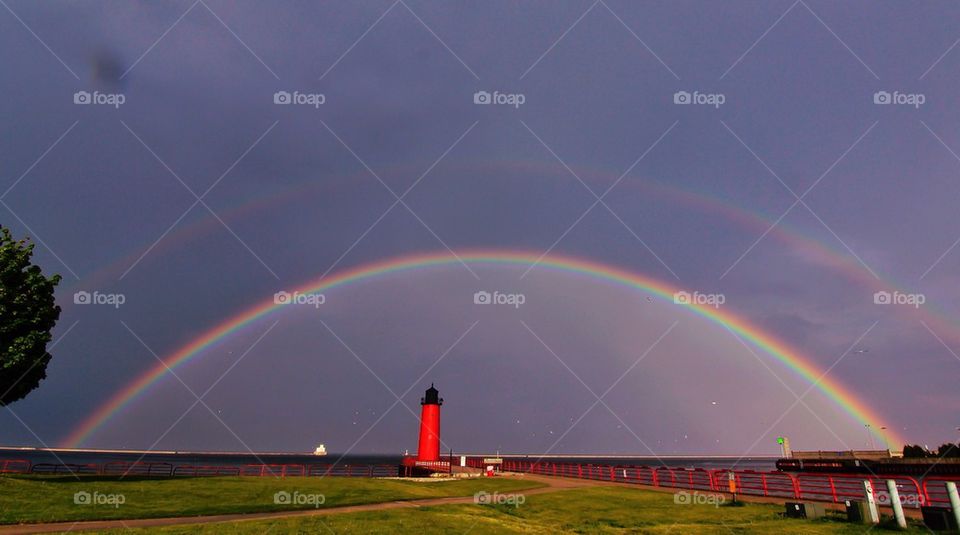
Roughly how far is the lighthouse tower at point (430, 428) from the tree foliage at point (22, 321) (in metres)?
32.8

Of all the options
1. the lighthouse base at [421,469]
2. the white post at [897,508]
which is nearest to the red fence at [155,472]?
the lighthouse base at [421,469]

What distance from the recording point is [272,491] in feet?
77.2

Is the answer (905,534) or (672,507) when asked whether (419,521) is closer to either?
(672,507)

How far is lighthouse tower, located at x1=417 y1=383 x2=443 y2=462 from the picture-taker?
2007 inches

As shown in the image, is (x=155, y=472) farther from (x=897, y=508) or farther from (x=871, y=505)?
(x=897, y=508)

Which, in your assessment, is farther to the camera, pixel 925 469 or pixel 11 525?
pixel 925 469

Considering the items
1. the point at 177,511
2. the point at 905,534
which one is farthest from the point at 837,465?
the point at 177,511

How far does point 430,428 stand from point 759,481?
31.9 m

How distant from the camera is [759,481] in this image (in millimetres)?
27312

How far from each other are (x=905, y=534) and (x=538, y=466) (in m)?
42.0

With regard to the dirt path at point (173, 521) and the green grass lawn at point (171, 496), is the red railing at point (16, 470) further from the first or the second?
the dirt path at point (173, 521)

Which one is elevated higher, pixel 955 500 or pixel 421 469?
pixel 955 500

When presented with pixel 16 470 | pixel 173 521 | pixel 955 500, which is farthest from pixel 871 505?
pixel 16 470

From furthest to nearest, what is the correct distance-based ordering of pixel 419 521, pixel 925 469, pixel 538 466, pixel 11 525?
pixel 538 466 → pixel 925 469 → pixel 419 521 → pixel 11 525
